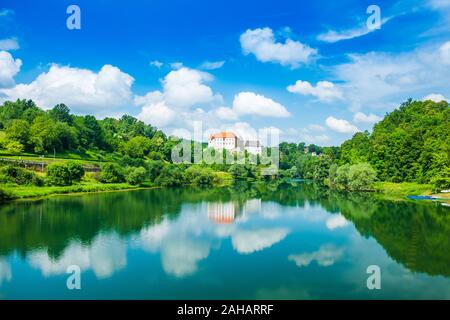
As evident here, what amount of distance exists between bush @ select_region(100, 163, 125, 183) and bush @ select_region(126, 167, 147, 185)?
1.31m

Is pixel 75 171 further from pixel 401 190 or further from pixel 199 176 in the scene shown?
pixel 401 190

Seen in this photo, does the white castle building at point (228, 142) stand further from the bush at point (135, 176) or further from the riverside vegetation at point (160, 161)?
the bush at point (135, 176)

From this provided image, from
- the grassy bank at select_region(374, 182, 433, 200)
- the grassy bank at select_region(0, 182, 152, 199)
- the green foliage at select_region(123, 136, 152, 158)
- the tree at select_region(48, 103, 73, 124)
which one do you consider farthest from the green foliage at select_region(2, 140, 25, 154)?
the grassy bank at select_region(374, 182, 433, 200)

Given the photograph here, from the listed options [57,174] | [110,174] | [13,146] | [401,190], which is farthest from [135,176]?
[401,190]

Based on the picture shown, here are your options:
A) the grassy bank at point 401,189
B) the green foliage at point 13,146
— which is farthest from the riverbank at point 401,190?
the green foliage at point 13,146

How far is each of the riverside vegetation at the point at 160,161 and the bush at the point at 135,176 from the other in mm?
141

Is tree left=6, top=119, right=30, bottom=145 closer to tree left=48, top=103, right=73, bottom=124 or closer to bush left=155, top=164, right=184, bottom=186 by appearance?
tree left=48, top=103, right=73, bottom=124

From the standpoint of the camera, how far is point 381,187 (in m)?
48.2

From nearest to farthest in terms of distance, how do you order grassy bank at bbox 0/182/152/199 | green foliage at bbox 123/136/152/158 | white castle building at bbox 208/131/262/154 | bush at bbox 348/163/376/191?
grassy bank at bbox 0/182/152/199
bush at bbox 348/163/376/191
green foliage at bbox 123/136/152/158
white castle building at bbox 208/131/262/154

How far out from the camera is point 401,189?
44344 millimetres

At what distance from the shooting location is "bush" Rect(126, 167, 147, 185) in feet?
164

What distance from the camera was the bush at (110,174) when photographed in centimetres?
4750
